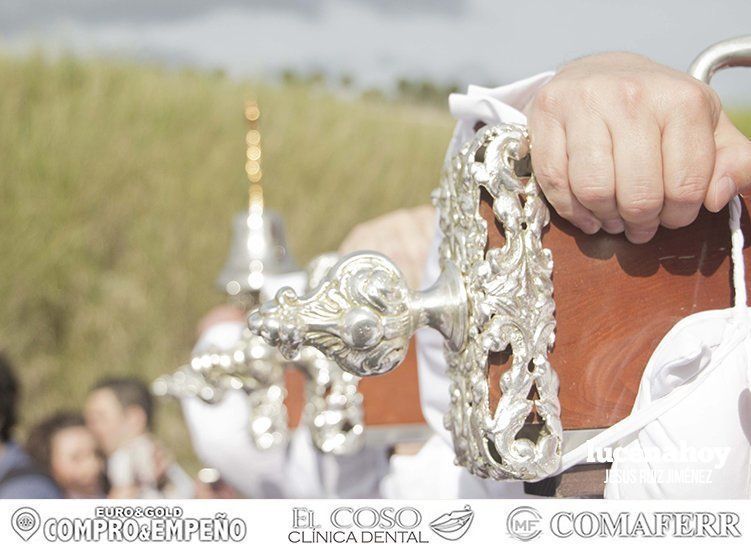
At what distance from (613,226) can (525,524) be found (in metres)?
0.18

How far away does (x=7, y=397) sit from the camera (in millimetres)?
2316

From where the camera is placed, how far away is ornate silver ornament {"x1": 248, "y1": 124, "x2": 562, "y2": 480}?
583mm

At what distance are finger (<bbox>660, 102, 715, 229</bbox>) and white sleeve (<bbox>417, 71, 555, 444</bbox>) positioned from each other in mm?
137

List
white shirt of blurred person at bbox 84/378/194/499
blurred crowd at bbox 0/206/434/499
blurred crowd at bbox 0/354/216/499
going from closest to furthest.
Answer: blurred crowd at bbox 0/206/434/499, blurred crowd at bbox 0/354/216/499, white shirt of blurred person at bbox 84/378/194/499

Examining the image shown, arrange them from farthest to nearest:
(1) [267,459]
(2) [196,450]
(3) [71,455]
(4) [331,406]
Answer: (3) [71,455]
(2) [196,450]
(1) [267,459]
(4) [331,406]

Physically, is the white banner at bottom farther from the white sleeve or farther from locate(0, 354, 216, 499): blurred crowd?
locate(0, 354, 216, 499): blurred crowd

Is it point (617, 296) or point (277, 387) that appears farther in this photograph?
point (277, 387)

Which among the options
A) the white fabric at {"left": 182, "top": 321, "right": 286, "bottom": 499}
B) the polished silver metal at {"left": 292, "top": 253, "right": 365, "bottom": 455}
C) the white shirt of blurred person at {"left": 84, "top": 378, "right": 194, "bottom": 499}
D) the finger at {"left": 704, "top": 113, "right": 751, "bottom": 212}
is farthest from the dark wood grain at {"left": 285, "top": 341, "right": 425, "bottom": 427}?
the white shirt of blurred person at {"left": 84, "top": 378, "right": 194, "bottom": 499}

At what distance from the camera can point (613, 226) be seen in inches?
23.9

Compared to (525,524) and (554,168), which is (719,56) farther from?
(525,524)

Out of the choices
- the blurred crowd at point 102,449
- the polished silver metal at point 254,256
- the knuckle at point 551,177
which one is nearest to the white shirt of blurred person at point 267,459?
the polished silver metal at point 254,256

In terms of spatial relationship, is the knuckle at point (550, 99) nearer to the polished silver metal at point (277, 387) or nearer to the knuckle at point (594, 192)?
the knuckle at point (594, 192)

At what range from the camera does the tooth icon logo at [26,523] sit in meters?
0.58

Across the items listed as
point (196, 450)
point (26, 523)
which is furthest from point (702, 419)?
point (196, 450)
